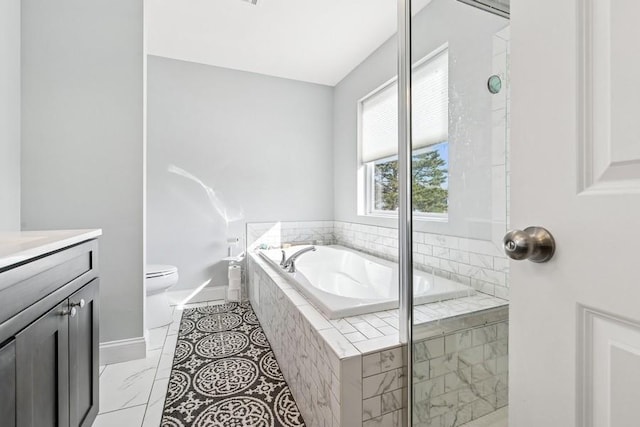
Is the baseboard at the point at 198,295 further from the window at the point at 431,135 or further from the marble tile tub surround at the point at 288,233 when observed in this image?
the window at the point at 431,135

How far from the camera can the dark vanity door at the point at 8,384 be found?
712 mm

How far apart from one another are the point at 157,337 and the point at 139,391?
0.69 m

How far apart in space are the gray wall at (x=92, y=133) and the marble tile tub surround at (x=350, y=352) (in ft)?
3.80

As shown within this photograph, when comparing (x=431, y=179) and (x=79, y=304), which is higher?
(x=431, y=179)

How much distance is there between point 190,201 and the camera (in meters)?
3.07

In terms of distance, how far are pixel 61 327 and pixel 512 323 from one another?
4.32 feet

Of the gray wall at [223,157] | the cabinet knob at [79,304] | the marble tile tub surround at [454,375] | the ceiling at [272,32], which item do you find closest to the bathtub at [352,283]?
the marble tile tub surround at [454,375]

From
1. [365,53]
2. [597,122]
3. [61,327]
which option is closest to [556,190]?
[597,122]

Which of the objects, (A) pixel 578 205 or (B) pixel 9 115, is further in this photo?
(B) pixel 9 115

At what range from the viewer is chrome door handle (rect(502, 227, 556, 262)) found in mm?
496

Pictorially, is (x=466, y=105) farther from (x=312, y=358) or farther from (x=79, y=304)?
(x=79, y=304)

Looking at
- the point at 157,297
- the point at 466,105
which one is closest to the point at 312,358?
the point at 466,105

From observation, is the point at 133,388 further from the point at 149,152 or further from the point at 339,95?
the point at 339,95

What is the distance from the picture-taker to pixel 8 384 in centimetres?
73
